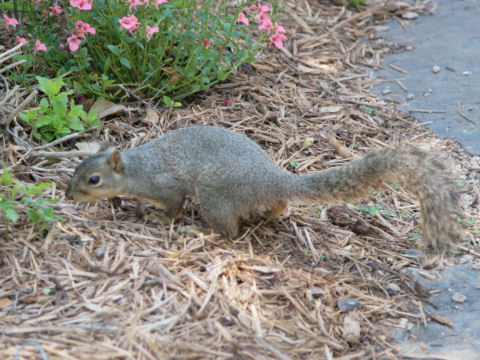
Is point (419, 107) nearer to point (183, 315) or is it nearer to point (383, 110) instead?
point (383, 110)

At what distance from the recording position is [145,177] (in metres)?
4.23

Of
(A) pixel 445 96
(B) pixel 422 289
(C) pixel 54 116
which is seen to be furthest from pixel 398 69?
(C) pixel 54 116

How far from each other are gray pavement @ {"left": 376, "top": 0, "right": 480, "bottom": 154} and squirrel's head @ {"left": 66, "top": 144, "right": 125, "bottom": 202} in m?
3.22

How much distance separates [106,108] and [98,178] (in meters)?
1.38

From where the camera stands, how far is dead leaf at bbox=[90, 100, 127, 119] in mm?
5098

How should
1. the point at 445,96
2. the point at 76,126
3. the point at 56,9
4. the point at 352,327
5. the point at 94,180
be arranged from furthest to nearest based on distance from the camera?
the point at 445,96 → the point at 56,9 → the point at 76,126 → the point at 94,180 → the point at 352,327

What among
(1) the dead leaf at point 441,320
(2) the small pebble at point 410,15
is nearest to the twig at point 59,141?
(1) the dead leaf at point 441,320

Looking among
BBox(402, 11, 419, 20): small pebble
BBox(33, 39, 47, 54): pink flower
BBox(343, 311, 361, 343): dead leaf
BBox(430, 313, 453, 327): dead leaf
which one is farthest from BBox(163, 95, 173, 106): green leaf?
BBox(402, 11, 419, 20): small pebble

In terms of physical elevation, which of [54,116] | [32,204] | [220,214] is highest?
[32,204]

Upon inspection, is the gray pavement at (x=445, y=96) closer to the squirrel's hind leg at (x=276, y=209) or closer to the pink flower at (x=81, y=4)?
the squirrel's hind leg at (x=276, y=209)

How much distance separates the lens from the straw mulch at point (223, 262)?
3.05 meters

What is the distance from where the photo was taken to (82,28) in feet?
A: 15.3

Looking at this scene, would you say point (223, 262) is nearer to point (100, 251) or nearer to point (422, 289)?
point (100, 251)

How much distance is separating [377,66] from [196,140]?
328cm
